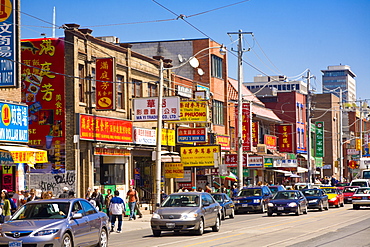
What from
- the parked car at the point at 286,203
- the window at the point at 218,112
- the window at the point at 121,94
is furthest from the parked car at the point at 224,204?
the window at the point at 218,112

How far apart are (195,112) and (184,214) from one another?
62.5 ft

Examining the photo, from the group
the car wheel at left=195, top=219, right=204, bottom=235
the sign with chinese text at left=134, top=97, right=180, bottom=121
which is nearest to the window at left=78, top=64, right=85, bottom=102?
the sign with chinese text at left=134, top=97, right=180, bottom=121

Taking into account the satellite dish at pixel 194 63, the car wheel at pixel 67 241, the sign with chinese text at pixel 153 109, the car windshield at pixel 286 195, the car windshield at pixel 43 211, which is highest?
the satellite dish at pixel 194 63

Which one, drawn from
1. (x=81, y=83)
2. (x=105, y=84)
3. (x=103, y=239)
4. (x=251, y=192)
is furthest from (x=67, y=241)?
(x=251, y=192)

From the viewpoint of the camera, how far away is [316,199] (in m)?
39.7

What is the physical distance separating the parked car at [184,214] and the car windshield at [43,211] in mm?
6595

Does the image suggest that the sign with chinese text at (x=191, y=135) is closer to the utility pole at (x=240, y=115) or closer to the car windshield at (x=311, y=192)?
the utility pole at (x=240, y=115)

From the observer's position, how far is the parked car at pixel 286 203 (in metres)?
34.8

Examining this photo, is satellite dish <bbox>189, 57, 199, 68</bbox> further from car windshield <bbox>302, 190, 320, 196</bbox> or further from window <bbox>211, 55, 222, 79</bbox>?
car windshield <bbox>302, 190, 320, 196</bbox>

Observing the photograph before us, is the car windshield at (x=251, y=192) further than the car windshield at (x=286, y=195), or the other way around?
the car windshield at (x=251, y=192)

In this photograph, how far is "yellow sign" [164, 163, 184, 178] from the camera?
44969 millimetres

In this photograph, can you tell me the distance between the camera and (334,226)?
89.0ft

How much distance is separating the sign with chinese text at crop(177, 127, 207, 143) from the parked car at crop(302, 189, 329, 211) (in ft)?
26.6

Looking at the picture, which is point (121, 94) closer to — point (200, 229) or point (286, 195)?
point (286, 195)
